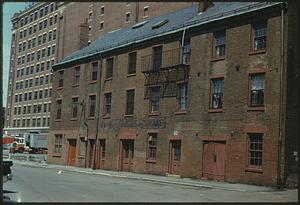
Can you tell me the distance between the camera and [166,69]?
32906 mm

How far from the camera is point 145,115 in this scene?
114ft

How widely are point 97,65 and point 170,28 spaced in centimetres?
989

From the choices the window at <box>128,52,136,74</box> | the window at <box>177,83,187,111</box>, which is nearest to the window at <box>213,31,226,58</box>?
the window at <box>177,83,187,111</box>

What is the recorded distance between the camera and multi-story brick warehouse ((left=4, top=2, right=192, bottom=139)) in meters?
86.5

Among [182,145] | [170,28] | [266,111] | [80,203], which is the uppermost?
[170,28]

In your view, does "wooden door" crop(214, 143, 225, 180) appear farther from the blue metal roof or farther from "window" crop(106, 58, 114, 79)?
"window" crop(106, 58, 114, 79)

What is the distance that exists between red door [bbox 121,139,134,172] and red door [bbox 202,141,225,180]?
8.45 metres

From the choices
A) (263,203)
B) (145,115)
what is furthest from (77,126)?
(263,203)

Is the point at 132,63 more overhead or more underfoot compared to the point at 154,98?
more overhead

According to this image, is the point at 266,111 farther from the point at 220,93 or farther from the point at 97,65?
the point at 97,65

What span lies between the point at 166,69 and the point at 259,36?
8.00 m

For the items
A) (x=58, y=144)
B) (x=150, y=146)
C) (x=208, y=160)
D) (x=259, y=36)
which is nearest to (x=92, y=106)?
(x=58, y=144)

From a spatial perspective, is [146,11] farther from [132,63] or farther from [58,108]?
[132,63]

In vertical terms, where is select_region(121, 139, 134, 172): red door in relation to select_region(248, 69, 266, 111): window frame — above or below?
below
